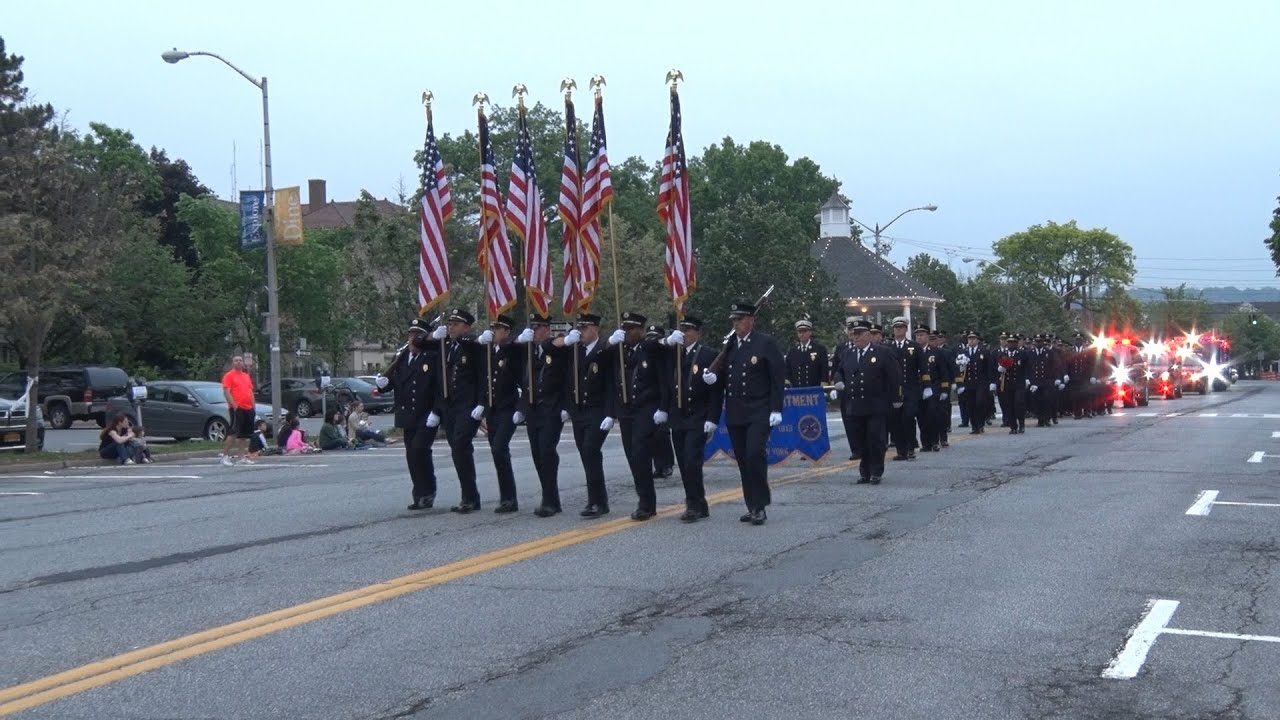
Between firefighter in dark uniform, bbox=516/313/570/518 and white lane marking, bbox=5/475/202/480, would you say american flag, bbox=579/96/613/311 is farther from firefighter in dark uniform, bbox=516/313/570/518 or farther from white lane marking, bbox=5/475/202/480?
white lane marking, bbox=5/475/202/480

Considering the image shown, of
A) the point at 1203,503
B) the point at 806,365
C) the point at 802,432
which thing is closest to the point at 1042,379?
the point at 806,365

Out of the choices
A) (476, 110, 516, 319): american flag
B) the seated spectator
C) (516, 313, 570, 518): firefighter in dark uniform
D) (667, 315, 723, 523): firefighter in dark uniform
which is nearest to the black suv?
the seated spectator

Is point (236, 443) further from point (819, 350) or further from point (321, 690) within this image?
point (321, 690)

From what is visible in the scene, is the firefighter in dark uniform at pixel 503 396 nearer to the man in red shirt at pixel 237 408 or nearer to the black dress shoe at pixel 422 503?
the black dress shoe at pixel 422 503

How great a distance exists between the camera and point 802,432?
18.1 m

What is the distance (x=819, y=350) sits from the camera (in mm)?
20406

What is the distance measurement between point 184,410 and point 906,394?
1683 centimetres

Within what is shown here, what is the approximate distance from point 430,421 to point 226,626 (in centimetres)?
540

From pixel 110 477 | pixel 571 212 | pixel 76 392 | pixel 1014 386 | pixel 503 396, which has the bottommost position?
pixel 110 477

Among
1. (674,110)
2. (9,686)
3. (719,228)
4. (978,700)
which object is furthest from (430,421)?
(719,228)

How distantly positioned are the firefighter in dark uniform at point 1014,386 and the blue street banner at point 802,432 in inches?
336

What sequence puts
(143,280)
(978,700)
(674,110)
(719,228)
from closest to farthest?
1. (978,700)
2. (674,110)
3. (719,228)
4. (143,280)

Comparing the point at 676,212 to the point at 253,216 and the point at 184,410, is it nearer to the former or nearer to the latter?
the point at 253,216

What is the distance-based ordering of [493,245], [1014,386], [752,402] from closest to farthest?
[752,402], [493,245], [1014,386]
